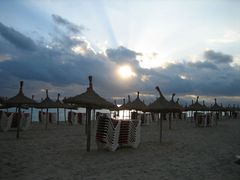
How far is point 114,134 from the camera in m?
9.70

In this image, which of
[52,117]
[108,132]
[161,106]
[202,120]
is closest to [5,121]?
[108,132]

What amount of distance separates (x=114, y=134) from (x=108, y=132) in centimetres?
24

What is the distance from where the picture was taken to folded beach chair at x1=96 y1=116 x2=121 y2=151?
959cm

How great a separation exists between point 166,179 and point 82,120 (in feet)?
66.5

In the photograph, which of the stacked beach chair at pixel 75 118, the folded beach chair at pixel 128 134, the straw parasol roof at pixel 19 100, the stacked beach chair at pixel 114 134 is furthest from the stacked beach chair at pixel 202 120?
the straw parasol roof at pixel 19 100

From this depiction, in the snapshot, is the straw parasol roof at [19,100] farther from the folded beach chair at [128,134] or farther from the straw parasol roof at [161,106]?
the straw parasol roof at [161,106]

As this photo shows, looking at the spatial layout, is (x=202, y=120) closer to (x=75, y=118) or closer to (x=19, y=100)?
(x=75, y=118)

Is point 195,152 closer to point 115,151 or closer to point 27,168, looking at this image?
point 115,151

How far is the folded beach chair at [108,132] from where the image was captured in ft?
31.5

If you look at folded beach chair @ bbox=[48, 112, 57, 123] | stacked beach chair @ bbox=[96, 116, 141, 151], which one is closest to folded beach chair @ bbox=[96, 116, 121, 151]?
stacked beach chair @ bbox=[96, 116, 141, 151]

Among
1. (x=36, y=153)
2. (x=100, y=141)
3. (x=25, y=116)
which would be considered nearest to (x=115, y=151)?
(x=100, y=141)

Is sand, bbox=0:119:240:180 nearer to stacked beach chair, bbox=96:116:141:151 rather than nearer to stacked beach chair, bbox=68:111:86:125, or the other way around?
stacked beach chair, bbox=96:116:141:151

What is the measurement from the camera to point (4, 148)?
9633 mm

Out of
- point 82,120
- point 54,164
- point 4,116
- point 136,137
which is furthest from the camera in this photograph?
point 82,120
